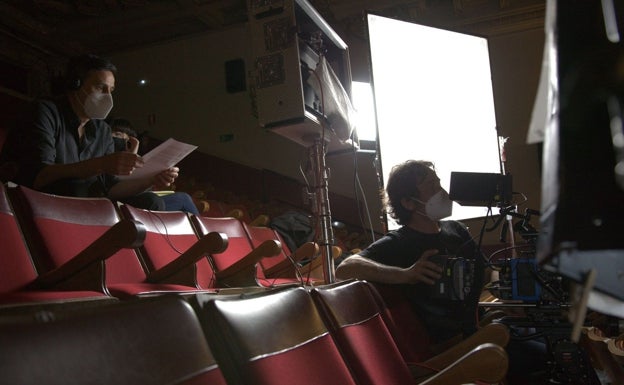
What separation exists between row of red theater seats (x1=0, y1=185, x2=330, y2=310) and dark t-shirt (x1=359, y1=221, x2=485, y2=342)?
9.7 inches

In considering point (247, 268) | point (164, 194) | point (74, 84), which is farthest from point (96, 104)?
point (247, 268)

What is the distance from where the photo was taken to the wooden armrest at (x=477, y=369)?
64cm

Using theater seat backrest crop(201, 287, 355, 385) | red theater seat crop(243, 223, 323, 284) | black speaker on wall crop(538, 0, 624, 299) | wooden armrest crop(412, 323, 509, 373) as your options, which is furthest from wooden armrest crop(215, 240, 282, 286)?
black speaker on wall crop(538, 0, 624, 299)

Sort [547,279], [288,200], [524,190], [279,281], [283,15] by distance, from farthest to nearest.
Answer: [288,200] < [524,190] < [279,281] < [283,15] < [547,279]

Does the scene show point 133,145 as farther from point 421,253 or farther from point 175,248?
point 421,253

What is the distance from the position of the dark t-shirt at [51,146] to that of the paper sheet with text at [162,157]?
9 centimetres

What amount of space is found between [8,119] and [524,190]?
8.33ft

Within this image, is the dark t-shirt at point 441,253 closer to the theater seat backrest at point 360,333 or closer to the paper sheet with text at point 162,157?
the theater seat backrest at point 360,333

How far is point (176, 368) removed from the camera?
34cm

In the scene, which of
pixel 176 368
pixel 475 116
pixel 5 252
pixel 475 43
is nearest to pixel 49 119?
pixel 5 252

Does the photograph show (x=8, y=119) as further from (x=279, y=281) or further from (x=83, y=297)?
(x=83, y=297)

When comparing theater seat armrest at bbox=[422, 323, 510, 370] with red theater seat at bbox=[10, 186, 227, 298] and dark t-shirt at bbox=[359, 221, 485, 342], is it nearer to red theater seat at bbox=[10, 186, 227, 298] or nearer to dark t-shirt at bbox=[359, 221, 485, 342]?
dark t-shirt at bbox=[359, 221, 485, 342]

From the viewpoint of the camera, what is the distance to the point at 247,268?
1.07 m

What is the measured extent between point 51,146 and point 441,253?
0.78 metres
